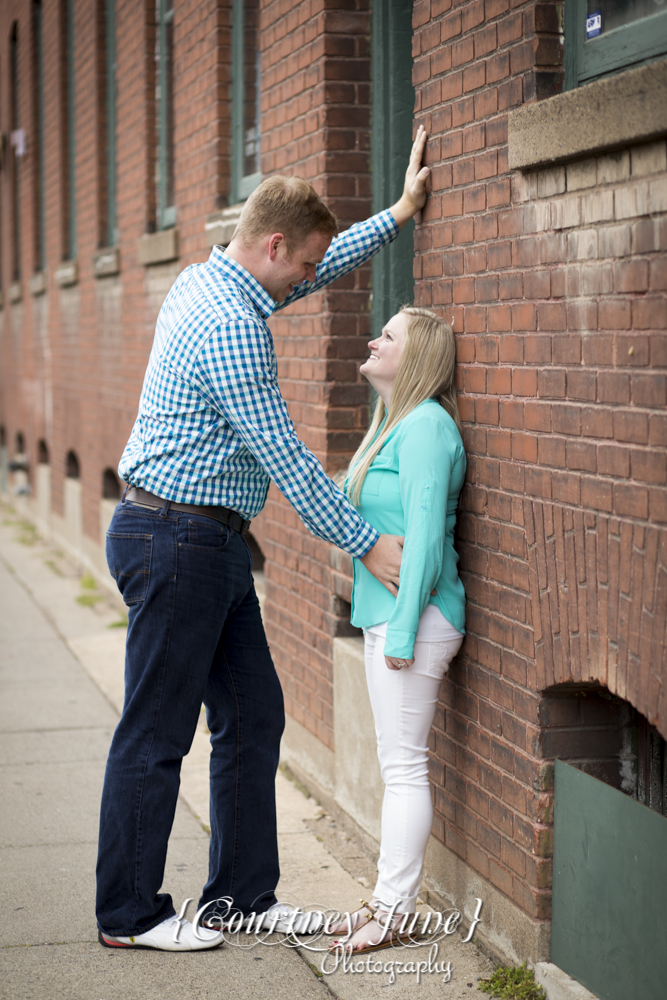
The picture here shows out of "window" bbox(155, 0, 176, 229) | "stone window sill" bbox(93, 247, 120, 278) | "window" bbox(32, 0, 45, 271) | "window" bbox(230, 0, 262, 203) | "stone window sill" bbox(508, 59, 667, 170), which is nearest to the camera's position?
"stone window sill" bbox(508, 59, 667, 170)

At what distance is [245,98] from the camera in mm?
5883

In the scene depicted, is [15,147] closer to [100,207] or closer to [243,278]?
[100,207]

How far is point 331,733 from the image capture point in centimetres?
468

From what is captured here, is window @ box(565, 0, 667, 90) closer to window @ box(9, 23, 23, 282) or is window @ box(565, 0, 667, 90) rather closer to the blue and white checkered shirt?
the blue and white checkered shirt

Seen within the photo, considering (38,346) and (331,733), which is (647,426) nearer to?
(331,733)

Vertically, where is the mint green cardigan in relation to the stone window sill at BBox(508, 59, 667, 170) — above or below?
below

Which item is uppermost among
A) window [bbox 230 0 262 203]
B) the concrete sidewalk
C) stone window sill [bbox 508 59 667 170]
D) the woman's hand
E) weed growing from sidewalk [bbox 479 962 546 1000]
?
window [bbox 230 0 262 203]

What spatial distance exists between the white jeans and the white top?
12 mm

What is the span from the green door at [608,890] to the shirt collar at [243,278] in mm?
1623

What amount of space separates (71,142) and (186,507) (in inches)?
365

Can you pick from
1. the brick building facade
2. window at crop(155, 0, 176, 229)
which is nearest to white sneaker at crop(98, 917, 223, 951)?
the brick building facade

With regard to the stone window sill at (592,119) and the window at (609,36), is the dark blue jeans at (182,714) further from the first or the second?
the window at (609,36)

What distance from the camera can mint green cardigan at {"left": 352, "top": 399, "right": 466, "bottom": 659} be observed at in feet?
10.5

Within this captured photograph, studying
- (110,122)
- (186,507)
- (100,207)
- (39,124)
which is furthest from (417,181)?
(39,124)
